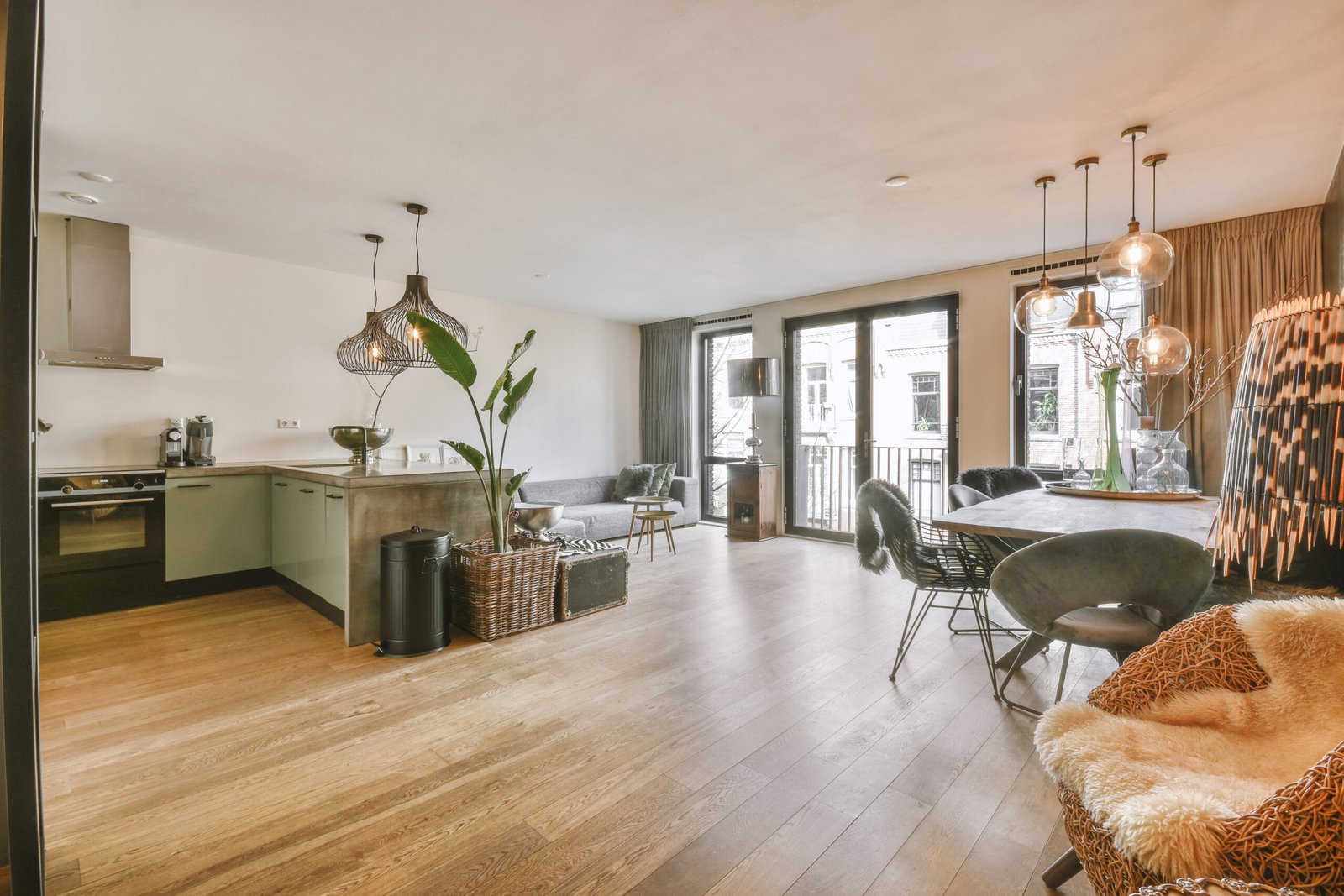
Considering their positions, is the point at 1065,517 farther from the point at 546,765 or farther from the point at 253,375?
the point at 253,375

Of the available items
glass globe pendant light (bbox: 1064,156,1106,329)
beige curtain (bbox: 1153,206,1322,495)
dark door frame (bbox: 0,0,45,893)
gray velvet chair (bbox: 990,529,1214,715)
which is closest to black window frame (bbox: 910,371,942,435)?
beige curtain (bbox: 1153,206,1322,495)

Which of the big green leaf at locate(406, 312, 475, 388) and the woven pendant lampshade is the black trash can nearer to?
the big green leaf at locate(406, 312, 475, 388)

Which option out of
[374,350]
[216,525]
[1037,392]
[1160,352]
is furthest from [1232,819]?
[216,525]

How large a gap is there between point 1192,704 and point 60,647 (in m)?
4.69

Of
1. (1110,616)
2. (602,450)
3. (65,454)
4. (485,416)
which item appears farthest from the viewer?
(602,450)

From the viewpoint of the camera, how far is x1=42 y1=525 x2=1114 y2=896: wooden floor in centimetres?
152

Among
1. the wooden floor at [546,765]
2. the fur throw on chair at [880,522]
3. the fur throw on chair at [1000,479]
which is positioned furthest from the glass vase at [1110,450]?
the fur throw on chair at [880,522]

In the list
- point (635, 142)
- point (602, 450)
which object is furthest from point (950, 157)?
point (602, 450)

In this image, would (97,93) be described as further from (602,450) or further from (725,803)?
(602,450)

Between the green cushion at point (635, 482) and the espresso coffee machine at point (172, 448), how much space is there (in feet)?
12.6

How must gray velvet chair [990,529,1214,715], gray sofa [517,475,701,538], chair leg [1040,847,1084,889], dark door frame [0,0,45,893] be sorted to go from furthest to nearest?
gray sofa [517,475,701,538]
gray velvet chair [990,529,1214,715]
chair leg [1040,847,1084,889]
dark door frame [0,0,45,893]

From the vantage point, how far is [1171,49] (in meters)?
2.14

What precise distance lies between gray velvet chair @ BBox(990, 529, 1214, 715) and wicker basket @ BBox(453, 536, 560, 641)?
2.35 metres

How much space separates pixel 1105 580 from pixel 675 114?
7.91 feet
